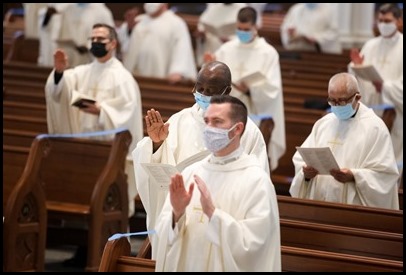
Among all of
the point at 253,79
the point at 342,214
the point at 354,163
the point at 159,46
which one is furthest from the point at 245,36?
the point at 342,214

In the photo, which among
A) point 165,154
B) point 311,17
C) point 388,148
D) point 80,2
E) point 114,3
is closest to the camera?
point 165,154

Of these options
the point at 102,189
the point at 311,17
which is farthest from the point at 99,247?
the point at 311,17

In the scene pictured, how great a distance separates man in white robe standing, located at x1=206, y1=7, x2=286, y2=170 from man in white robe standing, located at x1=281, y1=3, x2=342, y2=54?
15.3 feet

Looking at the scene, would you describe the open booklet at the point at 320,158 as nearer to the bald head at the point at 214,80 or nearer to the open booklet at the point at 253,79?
the bald head at the point at 214,80

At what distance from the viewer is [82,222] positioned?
11023mm

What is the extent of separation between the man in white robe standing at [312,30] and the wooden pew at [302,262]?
32.7 ft

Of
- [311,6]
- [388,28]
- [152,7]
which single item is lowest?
[388,28]

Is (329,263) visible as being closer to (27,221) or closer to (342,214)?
(342,214)

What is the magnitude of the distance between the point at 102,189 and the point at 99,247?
508 millimetres

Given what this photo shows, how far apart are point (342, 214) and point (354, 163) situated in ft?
2.34

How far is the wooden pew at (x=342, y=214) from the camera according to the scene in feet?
25.9

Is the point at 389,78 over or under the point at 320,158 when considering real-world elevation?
over

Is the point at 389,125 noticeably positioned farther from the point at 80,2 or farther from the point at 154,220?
the point at 80,2

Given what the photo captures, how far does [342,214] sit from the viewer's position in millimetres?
8008
